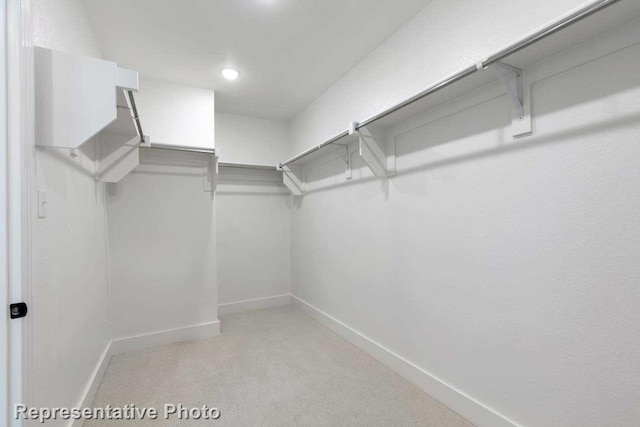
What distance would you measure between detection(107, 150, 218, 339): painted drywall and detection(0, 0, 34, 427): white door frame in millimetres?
1773

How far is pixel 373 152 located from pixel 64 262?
6.57 feet

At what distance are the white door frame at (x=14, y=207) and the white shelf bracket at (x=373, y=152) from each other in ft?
5.52

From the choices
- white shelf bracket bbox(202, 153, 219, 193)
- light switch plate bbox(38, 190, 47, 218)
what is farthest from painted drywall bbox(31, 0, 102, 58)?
white shelf bracket bbox(202, 153, 219, 193)

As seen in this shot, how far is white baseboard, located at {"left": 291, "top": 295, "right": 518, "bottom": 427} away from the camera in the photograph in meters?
1.56

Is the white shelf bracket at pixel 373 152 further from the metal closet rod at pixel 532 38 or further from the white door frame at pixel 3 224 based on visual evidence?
the white door frame at pixel 3 224

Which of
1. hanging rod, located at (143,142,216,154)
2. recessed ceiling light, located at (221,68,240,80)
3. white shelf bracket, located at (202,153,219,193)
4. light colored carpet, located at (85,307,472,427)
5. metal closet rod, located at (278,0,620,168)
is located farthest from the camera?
white shelf bracket, located at (202,153,219,193)

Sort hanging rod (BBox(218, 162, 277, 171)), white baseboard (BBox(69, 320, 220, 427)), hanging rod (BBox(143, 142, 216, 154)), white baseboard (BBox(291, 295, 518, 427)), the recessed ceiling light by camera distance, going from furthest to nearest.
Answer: hanging rod (BBox(218, 162, 277, 171)) < the recessed ceiling light < hanging rod (BBox(143, 142, 216, 154)) < white baseboard (BBox(69, 320, 220, 427)) < white baseboard (BBox(291, 295, 518, 427))

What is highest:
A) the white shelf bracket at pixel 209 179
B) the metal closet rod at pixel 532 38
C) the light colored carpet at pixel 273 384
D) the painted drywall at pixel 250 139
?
the painted drywall at pixel 250 139

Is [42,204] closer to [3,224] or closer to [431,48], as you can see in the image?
[3,224]

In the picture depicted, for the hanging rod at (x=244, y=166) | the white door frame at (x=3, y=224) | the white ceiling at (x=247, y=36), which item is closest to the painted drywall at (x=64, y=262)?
the white door frame at (x=3, y=224)

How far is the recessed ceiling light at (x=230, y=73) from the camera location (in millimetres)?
2580

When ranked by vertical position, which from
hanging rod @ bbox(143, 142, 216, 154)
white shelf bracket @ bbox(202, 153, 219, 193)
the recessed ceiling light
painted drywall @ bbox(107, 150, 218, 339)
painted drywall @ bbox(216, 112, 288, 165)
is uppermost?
the recessed ceiling light

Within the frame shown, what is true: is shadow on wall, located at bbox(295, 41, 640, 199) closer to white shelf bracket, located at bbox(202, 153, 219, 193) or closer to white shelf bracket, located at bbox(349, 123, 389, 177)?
white shelf bracket, located at bbox(349, 123, 389, 177)

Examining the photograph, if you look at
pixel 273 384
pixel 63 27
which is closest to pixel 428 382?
pixel 273 384
